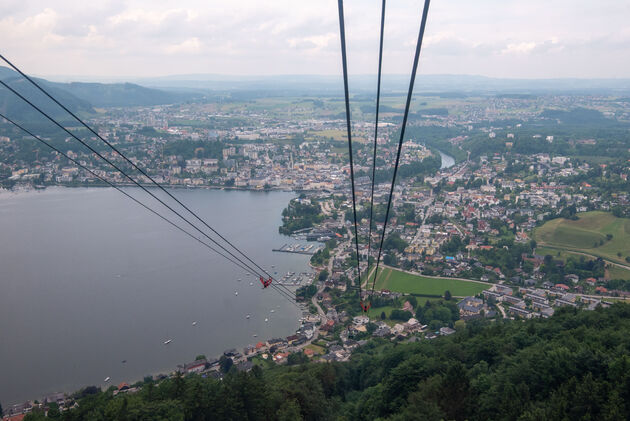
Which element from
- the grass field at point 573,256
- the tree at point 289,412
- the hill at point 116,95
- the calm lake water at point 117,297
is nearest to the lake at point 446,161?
the grass field at point 573,256

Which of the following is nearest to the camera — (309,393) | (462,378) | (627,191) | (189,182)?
(462,378)

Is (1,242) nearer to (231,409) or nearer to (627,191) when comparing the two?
(231,409)

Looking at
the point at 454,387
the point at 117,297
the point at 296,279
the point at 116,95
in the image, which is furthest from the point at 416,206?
the point at 116,95

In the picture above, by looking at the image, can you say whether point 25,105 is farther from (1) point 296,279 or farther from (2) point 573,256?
(2) point 573,256

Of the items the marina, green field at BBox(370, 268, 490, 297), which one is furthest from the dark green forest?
the marina

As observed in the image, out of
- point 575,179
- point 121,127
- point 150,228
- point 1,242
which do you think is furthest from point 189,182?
point 575,179

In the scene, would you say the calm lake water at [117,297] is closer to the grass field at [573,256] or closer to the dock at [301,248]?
the dock at [301,248]
